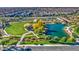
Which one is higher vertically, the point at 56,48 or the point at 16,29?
the point at 16,29

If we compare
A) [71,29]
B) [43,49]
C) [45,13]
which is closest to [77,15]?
[71,29]

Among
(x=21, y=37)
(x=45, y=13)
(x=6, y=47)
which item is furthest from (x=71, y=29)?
(x=6, y=47)

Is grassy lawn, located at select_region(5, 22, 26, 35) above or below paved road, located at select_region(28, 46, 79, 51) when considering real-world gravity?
above

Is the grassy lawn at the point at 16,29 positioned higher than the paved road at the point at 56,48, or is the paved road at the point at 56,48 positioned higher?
the grassy lawn at the point at 16,29
